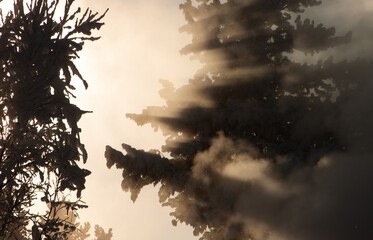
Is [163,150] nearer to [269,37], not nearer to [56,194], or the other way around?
[56,194]

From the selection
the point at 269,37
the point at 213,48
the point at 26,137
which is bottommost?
the point at 26,137

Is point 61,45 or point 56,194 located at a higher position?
point 61,45

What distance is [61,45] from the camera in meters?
11.4

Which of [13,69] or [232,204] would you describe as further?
[13,69]

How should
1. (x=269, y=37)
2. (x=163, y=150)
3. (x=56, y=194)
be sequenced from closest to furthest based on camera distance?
(x=163, y=150) → (x=56, y=194) → (x=269, y=37)

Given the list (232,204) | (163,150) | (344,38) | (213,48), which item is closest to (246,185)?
(232,204)

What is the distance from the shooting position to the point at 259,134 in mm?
11344

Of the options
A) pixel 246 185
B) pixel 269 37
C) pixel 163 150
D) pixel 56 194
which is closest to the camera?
pixel 246 185

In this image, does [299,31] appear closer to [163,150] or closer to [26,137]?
[163,150]

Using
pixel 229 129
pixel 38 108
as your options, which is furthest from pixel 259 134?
pixel 38 108

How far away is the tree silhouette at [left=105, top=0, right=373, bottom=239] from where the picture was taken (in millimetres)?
9180

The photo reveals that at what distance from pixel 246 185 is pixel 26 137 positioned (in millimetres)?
6271

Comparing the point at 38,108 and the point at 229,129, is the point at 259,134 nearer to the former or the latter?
the point at 229,129

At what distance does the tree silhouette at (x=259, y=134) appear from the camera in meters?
9.18
